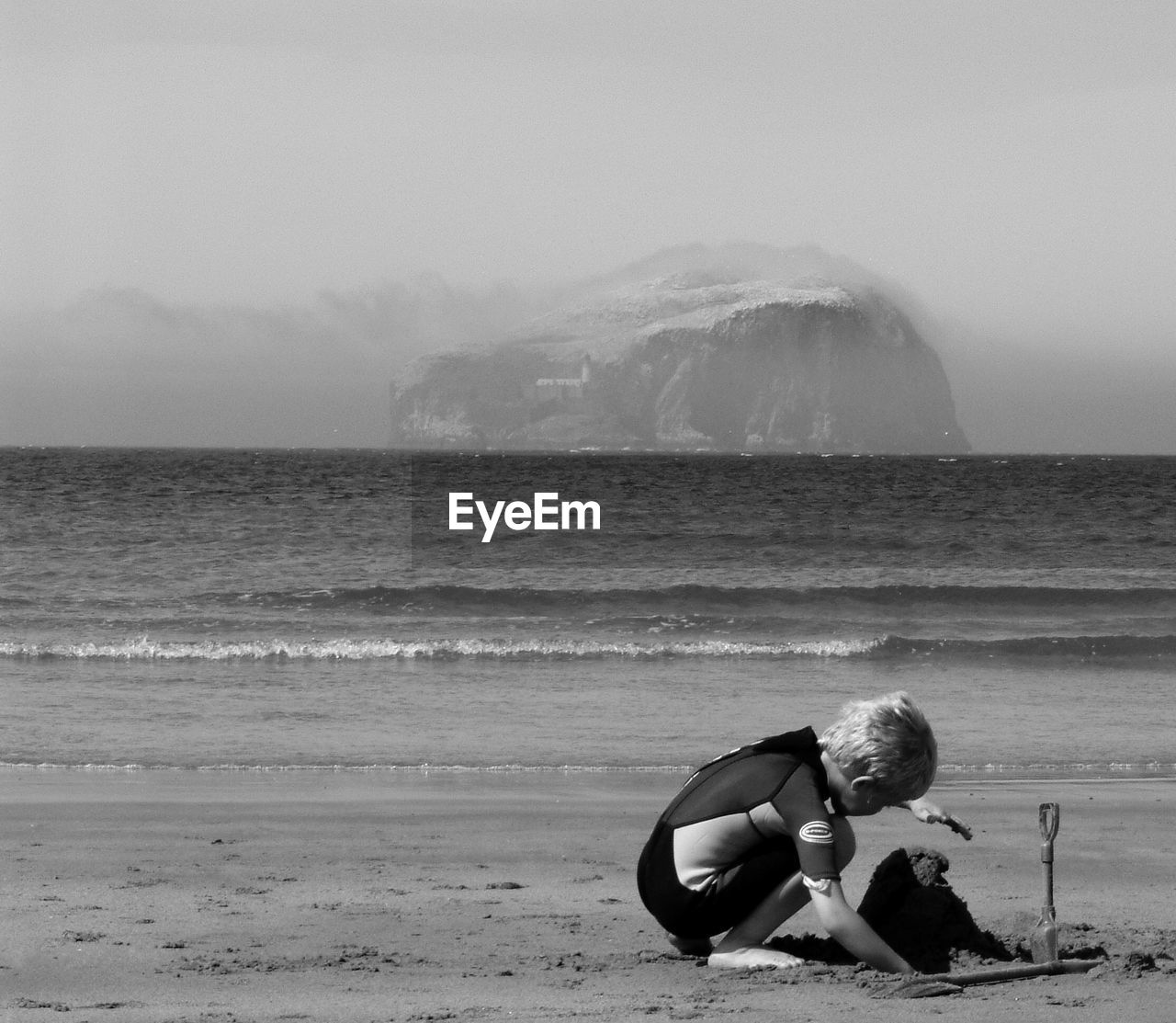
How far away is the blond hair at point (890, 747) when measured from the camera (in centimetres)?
351

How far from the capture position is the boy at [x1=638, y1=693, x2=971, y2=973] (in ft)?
11.6

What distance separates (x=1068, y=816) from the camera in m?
7.12

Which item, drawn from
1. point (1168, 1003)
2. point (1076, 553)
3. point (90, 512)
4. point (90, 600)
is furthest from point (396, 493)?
point (1168, 1003)

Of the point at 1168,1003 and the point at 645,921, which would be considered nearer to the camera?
Result: the point at 1168,1003

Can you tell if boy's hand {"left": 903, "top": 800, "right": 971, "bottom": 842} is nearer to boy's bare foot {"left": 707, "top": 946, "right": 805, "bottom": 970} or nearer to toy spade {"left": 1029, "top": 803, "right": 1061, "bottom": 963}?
toy spade {"left": 1029, "top": 803, "right": 1061, "bottom": 963}

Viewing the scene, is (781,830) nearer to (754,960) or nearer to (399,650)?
(754,960)

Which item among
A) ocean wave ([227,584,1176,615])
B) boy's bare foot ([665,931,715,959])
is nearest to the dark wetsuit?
boy's bare foot ([665,931,715,959])

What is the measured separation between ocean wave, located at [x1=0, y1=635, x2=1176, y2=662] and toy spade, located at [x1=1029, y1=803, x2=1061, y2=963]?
34.4 feet

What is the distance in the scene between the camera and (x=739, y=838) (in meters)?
3.83

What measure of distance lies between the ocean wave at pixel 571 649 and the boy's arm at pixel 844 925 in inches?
432

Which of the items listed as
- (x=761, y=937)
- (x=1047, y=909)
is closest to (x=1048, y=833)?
(x=1047, y=909)

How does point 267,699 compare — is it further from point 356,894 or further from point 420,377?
point 420,377

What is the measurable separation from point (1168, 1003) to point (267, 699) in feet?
28.8

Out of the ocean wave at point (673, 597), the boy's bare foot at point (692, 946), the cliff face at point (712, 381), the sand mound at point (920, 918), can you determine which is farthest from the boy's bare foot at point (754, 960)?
the cliff face at point (712, 381)
